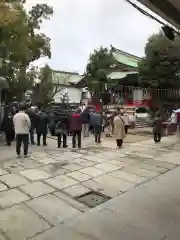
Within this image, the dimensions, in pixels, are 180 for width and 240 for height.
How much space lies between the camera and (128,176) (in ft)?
23.2

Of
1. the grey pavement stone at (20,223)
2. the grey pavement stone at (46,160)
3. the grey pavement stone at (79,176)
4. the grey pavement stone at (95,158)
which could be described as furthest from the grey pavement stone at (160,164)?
the grey pavement stone at (20,223)

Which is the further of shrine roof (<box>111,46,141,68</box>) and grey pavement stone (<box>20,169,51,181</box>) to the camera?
shrine roof (<box>111,46,141,68</box>)

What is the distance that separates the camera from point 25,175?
6.76 m

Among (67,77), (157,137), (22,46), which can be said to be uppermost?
(67,77)

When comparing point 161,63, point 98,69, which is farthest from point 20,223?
point 98,69

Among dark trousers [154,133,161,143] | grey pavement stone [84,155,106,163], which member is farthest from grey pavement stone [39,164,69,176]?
dark trousers [154,133,161,143]

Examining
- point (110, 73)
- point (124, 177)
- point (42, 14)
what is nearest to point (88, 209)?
point (124, 177)

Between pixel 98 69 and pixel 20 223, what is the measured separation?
2493 centimetres

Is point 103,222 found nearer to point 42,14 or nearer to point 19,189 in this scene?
point 19,189

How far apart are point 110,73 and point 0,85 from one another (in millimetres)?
19387

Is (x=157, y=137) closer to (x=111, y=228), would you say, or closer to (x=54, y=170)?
(x=54, y=170)

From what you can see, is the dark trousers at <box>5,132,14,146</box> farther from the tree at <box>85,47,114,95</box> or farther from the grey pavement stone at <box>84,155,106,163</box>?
the tree at <box>85,47,114,95</box>

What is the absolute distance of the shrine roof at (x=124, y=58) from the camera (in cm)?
3294

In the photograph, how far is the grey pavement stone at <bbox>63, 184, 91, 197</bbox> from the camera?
5723mm
